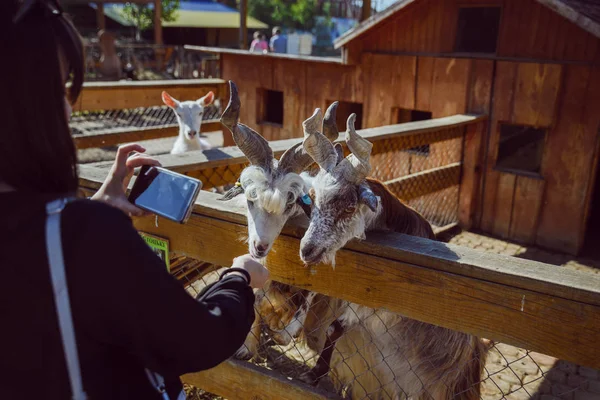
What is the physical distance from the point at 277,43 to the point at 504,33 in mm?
12298

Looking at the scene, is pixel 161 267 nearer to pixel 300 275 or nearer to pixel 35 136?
pixel 35 136

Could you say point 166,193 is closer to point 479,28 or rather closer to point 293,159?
point 293,159

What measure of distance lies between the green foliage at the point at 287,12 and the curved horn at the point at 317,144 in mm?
38923

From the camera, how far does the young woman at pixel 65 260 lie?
3.30ft

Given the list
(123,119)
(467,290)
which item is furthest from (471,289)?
(123,119)

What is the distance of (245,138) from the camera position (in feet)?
9.67

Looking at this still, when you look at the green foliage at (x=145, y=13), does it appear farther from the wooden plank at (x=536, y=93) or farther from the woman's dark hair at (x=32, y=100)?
the woman's dark hair at (x=32, y=100)

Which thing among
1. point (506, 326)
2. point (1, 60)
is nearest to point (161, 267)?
point (1, 60)

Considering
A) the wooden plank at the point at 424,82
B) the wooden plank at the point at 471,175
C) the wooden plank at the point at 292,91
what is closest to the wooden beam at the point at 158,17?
the wooden plank at the point at 292,91

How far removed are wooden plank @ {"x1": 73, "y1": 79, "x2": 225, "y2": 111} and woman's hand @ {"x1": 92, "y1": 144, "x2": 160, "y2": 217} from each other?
5977 millimetres

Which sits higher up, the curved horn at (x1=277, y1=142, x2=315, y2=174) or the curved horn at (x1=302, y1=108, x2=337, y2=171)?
the curved horn at (x1=302, y1=108, x2=337, y2=171)

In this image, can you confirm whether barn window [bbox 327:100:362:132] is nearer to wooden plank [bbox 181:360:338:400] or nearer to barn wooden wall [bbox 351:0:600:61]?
barn wooden wall [bbox 351:0:600:61]

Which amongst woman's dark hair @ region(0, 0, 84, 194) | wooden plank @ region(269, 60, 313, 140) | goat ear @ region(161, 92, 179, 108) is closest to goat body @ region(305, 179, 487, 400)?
woman's dark hair @ region(0, 0, 84, 194)

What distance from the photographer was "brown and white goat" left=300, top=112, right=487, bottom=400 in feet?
8.62
